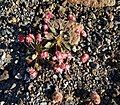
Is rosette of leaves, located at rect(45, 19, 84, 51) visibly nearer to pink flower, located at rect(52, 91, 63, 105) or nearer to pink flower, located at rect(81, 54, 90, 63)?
pink flower, located at rect(81, 54, 90, 63)

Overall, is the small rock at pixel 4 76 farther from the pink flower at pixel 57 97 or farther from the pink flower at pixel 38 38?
the pink flower at pixel 57 97

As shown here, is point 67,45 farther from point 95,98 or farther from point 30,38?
A: point 95,98

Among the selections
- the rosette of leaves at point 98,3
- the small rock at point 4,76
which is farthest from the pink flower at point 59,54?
the rosette of leaves at point 98,3

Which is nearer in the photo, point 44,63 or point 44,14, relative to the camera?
point 44,63

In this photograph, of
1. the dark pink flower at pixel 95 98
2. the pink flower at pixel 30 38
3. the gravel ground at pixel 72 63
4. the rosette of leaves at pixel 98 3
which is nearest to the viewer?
the dark pink flower at pixel 95 98

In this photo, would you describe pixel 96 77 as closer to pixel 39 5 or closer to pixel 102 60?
pixel 102 60

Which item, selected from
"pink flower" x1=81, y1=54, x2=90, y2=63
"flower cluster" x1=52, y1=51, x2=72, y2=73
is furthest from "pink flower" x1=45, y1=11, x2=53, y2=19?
"pink flower" x1=81, y1=54, x2=90, y2=63

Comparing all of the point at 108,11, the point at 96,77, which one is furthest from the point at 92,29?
the point at 96,77

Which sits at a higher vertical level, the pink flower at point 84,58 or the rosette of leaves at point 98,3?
the rosette of leaves at point 98,3
